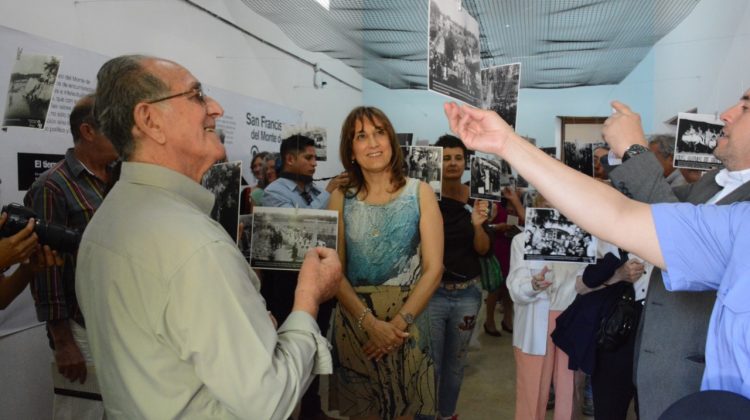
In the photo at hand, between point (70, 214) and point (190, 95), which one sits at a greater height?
point (190, 95)

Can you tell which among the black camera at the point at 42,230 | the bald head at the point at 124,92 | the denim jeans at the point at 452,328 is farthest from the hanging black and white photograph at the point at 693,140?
the black camera at the point at 42,230

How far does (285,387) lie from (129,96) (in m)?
0.72

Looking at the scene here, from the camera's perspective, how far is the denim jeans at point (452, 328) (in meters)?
2.67

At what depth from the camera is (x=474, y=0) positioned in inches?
117

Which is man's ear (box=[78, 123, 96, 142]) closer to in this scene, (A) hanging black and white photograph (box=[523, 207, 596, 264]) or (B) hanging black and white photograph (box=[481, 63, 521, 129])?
(B) hanging black and white photograph (box=[481, 63, 521, 129])

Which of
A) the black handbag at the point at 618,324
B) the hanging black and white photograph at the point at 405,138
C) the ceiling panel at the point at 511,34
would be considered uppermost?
the ceiling panel at the point at 511,34

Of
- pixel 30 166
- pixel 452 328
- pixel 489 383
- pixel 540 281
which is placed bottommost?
pixel 489 383

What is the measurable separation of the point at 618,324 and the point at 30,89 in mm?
2341

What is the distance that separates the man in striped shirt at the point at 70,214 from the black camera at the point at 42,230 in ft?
1.16

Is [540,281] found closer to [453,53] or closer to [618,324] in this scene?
[618,324]

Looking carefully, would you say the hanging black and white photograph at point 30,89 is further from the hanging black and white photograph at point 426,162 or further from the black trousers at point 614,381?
the black trousers at point 614,381

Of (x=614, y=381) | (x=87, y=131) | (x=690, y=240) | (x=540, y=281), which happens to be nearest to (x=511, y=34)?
(x=540, y=281)

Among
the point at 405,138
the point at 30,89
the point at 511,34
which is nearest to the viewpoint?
the point at 30,89

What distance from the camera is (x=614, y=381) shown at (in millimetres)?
2359
